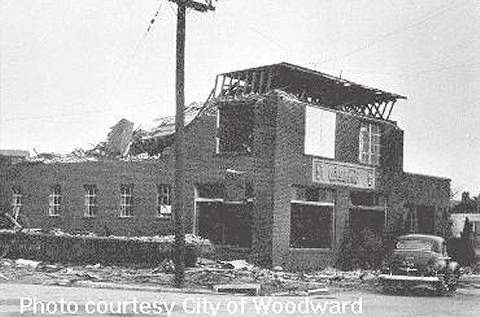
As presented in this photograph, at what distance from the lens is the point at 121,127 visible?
35.8 metres

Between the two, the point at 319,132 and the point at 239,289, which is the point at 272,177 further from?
the point at 239,289

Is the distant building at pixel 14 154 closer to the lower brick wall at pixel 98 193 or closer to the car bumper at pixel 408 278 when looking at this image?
the lower brick wall at pixel 98 193

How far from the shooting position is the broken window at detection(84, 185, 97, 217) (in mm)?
32688

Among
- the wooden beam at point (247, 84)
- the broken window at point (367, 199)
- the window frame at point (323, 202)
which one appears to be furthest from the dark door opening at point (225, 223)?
the broken window at point (367, 199)

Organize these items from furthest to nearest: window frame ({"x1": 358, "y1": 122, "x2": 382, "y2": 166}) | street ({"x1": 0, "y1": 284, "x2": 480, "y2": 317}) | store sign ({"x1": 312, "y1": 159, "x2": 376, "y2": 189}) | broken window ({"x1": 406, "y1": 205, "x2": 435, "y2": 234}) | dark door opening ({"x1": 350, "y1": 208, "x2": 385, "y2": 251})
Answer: broken window ({"x1": 406, "y1": 205, "x2": 435, "y2": 234}), window frame ({"x1": 358, "y1": 122, "x2": 382, "y2": 166}), dark door opening ({"x1": 350, "y1": 208, "x2": 385, "y2": 251}), store sign ({"x1": 312, "y1": 159, "x2": 376, "y2": 189}), street ({"x1": 0, "y1": 284, "x2": 480, "y2": 317})

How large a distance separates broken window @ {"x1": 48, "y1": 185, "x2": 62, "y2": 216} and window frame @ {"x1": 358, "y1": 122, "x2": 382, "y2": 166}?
585 inches

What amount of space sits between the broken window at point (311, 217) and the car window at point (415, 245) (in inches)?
217

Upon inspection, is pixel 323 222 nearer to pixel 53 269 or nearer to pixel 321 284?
pixel 321 284

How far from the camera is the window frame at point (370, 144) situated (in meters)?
29.8

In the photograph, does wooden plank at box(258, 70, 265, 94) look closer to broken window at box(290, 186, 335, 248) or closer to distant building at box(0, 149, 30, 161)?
broken window at box(290, 186, 335, 248)

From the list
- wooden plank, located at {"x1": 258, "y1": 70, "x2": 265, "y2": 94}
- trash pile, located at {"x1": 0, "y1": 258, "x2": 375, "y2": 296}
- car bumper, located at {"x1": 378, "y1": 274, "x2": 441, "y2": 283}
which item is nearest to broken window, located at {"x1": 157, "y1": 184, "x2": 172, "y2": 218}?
trash pile, located at {"x1": 0, "y1": 258, "x2": 375, "y2": 296}

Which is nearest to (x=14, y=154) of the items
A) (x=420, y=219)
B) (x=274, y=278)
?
(x=420, y=219)

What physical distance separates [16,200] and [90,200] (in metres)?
5.70

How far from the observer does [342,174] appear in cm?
2842
